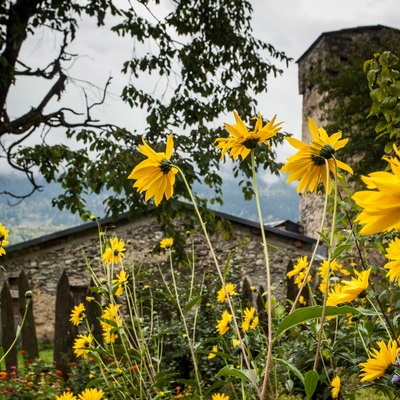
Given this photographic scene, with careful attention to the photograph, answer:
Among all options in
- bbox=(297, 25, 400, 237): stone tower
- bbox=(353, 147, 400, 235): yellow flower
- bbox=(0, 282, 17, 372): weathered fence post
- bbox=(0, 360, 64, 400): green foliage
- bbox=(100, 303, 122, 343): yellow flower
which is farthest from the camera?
bbox=(297, 25, 400, 237): stone tower

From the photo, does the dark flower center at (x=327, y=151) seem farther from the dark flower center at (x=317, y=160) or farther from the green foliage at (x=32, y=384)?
the green foliage at (x=32, y=384)

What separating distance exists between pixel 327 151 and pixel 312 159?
5 centimetres

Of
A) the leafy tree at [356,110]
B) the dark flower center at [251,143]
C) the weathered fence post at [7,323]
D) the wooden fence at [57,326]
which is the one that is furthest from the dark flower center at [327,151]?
the leafy tree at [356,110]

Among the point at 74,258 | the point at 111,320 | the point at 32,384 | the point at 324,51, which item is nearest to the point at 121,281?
the point at 111,320

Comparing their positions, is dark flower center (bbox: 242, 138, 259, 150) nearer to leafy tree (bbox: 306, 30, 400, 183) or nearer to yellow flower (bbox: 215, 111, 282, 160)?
yellow flower (bbox: 215, 111, 282, 160)

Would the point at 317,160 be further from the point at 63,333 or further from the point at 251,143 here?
the point at 63,333

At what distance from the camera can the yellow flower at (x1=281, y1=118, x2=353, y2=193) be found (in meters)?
0.94

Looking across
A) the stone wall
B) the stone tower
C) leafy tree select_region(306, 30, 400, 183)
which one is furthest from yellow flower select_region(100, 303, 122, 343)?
the stone tower

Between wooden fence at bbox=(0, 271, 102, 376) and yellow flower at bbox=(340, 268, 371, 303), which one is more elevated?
yellow flower at bbox=(340, 268, 371, 303)

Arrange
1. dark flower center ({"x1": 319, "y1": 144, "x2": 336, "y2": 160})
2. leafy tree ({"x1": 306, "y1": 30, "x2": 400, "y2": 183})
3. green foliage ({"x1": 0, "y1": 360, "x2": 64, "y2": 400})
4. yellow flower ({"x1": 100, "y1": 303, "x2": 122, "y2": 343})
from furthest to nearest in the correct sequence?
leafy tree ({"x1": 306, "y1": 30, "x2": 400, "y2": 183}), green foliage ({"x1": 0, "y1": 360, "x2": 64, "y2": 400}), yellow flower ({"x1": 100, "y1": 303, "x2": 122, "y2": 343}), dark flower center ({"x1": 319, "y1": 144, "x2": 336, "y2": 160})

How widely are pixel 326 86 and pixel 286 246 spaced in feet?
14.5

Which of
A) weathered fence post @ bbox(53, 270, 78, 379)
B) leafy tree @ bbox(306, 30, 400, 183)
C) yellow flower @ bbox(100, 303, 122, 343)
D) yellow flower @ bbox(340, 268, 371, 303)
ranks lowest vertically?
weathered fence post @ bbox(53, 270, 78, 379)

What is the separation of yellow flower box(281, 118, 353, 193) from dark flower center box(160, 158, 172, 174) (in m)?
0.21

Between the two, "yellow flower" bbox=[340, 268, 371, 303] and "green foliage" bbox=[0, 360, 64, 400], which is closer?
"yellow flower" bbox=[340, 268, 371, 303]
